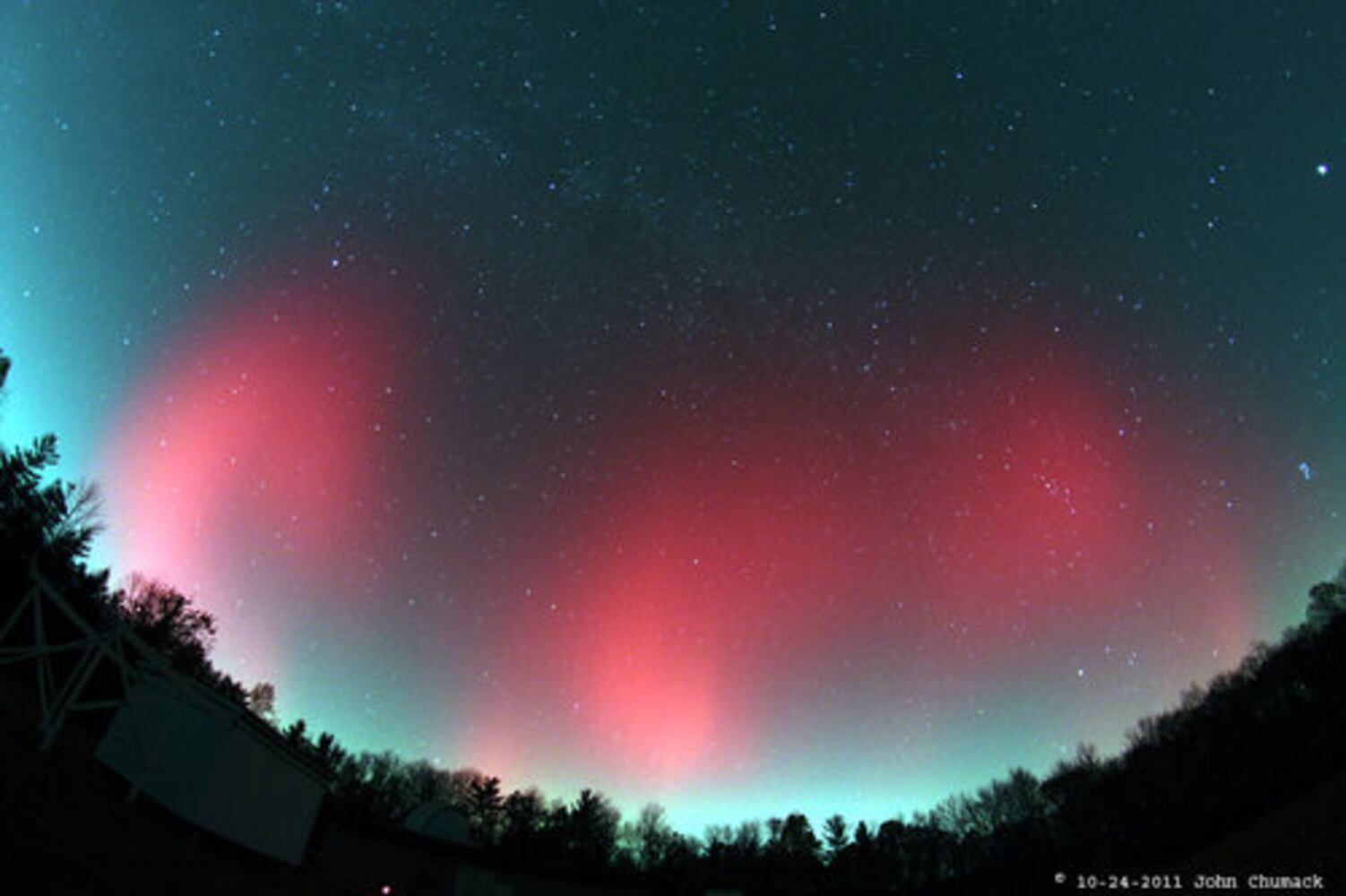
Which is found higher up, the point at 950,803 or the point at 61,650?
the point at 950,803

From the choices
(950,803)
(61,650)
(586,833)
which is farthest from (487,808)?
(61,650)

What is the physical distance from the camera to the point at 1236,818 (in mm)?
32406

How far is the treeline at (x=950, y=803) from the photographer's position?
32.0 m

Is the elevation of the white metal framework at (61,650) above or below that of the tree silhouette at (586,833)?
below

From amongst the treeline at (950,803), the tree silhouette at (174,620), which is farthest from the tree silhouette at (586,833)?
the tree silhouette at (174,620)

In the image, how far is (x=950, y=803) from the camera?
71375mm

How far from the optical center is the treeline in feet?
105

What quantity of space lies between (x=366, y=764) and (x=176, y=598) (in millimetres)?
34196

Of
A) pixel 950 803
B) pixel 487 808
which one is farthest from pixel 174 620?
pixel 950 803

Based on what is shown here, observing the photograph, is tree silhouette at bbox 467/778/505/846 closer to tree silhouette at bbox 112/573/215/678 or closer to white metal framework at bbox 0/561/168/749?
tree silhouette at bbox 112/573/215/678

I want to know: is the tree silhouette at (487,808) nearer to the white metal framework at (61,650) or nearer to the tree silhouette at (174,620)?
the tree silhouette at (174,620)

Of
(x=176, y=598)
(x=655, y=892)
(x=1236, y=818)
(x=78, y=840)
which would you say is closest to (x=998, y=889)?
(x=1236, y=818)

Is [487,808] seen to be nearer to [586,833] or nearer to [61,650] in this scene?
[586,833]

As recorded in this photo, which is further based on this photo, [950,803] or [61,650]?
[950,803]
